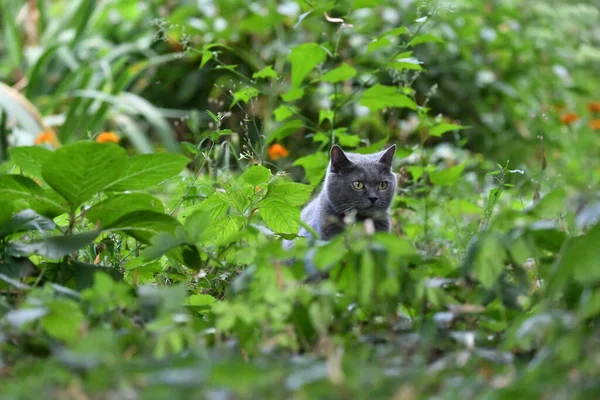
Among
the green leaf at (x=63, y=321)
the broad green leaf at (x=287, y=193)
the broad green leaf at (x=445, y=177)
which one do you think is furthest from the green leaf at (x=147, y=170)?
the broad green leaf at (x=445, y=177)

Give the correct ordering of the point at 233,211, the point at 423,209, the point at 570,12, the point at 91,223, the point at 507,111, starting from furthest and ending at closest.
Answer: the point at 570,12 < the point at 507,111 < the point at 423,209 < the point at 233,211 < the point at 91,223

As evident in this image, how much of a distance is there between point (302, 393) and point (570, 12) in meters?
5.93

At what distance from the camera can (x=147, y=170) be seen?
76.4 inches

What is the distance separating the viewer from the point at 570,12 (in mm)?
6328

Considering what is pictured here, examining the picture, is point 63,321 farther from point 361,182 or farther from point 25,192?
point 361,182

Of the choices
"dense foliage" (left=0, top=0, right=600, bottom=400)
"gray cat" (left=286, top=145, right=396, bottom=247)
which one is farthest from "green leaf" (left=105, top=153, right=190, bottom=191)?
"gray cat" (left=286, top=145, right=396, bottom=247)

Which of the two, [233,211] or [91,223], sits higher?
[91,223]

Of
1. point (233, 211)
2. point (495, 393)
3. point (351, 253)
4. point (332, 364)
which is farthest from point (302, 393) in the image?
point (233, 211)

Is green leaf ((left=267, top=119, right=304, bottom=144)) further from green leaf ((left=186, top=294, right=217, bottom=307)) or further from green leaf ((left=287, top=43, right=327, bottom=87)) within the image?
green leaf ((left=186, top=294, right=217, bottom=307))

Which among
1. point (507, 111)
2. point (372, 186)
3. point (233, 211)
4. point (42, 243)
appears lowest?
point (507, 111)

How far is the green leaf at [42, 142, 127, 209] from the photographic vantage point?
71.1 inches

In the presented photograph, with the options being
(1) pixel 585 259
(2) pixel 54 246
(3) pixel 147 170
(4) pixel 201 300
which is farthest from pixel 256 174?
A: (1) pixel 585 259

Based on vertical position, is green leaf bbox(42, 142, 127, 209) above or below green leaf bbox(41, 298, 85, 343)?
below

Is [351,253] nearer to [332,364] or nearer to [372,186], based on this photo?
[332,364]
